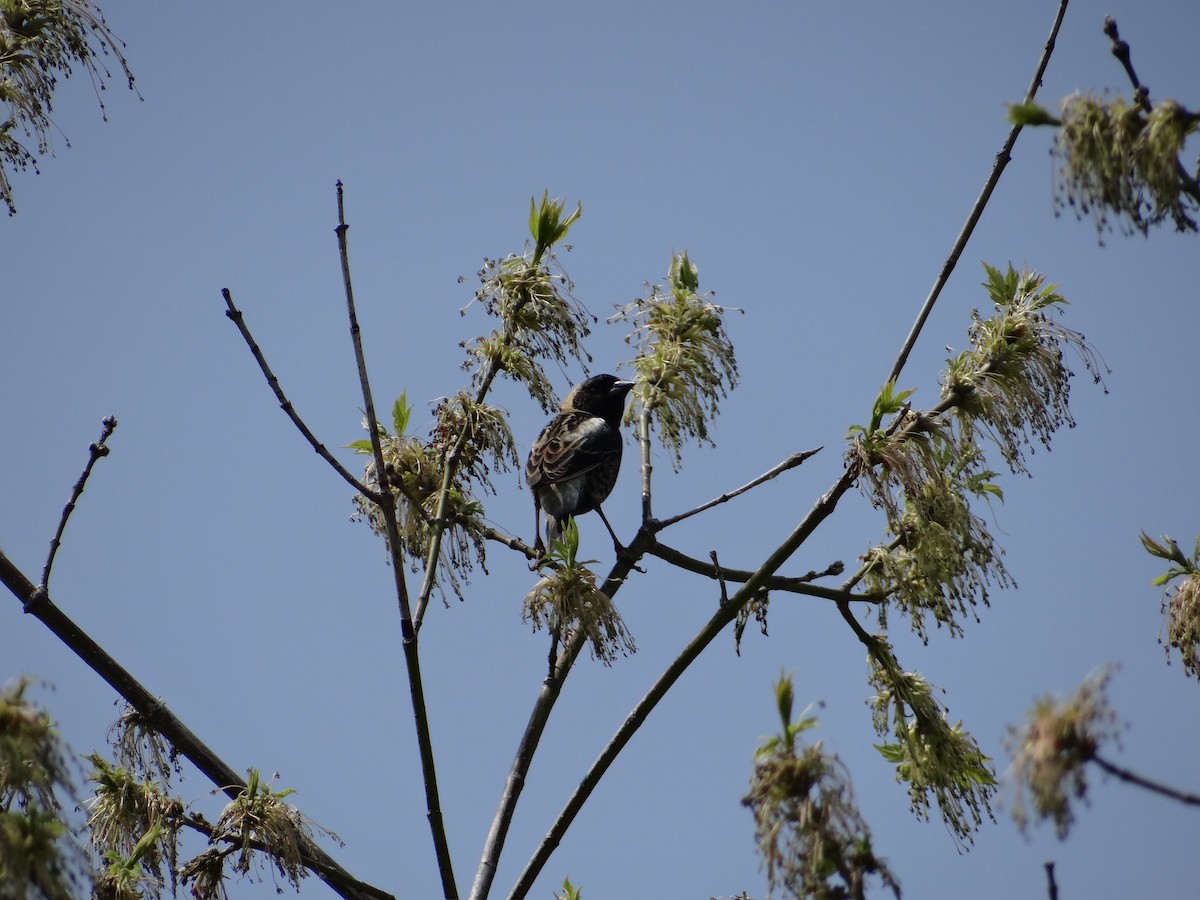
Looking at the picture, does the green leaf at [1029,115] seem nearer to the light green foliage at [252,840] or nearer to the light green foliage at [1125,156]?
the light green foliage at [1125,156]

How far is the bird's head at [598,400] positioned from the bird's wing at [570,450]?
58cm

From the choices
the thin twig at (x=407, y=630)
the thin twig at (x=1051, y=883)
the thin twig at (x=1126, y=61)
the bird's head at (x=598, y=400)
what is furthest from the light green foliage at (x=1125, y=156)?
the bird's head at (x=598, y=400)

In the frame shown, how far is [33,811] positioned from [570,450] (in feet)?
19.2

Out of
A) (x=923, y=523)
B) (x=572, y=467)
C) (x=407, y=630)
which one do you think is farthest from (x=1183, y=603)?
(x=572, y=467)

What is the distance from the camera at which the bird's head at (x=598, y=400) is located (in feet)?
31.7

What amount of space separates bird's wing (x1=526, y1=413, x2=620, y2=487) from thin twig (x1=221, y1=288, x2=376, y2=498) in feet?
13.5

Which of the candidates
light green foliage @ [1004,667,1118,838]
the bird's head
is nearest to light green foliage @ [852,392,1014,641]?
light green foliage @ [1004,667,1118,838]

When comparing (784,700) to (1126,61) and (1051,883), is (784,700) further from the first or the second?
(1126,61)

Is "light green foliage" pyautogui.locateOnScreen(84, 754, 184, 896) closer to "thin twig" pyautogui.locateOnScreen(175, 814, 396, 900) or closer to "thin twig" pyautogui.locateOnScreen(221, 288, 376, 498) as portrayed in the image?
"thin twig" pyautogui.locateOnScreen(175, 814, 396, 900)

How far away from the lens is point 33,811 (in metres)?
2.74

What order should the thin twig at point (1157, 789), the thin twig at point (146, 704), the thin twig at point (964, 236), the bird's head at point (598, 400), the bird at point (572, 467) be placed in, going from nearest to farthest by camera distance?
the thin twig at point (1157, 789) → the thin twig at point (146, 704) → the thin twig at point (964, 236) → the bird at point (572, 467) → the bird's head at point (598, 400)

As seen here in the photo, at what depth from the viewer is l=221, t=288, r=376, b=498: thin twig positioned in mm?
4137

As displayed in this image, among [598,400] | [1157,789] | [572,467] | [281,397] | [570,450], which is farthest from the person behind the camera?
[598,400]

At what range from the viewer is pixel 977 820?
497cm
